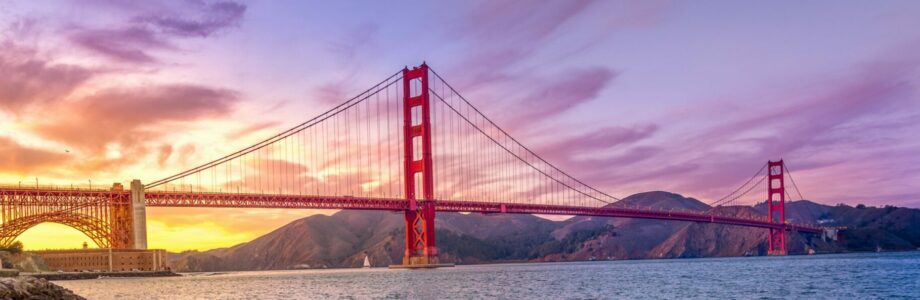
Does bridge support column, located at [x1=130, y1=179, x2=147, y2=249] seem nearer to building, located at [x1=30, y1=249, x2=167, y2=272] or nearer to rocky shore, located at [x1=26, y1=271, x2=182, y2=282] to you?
building, located at [x1=30, y1=249, x2=167, y2=272]

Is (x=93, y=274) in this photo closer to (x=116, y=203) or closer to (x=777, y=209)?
(x=116, y=203)

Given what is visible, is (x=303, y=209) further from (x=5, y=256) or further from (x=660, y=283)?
(x=660, y=283)

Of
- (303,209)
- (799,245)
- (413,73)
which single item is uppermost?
(413,73)

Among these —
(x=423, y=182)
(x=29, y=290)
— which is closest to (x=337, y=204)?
(x=423, y=182)

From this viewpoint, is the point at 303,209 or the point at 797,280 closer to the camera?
the point at 797,280

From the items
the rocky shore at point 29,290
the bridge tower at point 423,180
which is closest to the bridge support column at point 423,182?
the bridge tower at point 423,180

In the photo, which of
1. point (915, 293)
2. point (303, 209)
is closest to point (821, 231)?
point (303, 209)

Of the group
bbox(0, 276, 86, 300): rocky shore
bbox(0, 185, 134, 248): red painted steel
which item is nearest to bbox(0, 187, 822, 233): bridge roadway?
Result: bbox(0, 185, 134, 248): red painted steel
